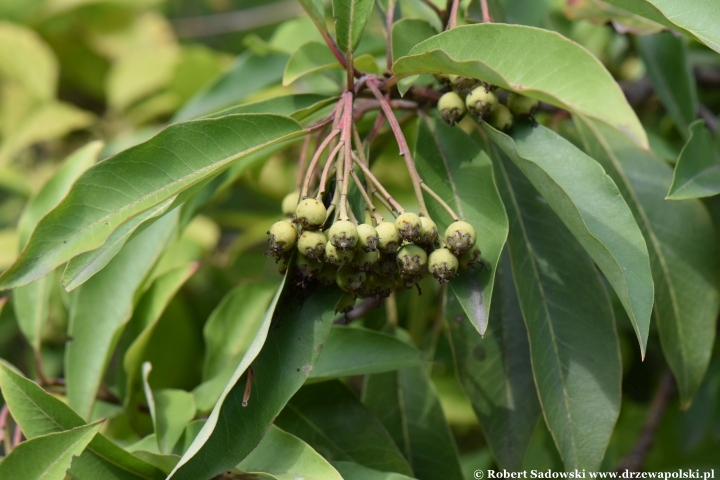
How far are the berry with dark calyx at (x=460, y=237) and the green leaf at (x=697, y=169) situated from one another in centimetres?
41

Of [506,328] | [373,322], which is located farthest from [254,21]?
[506,328]

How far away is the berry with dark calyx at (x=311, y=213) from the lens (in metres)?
1.08

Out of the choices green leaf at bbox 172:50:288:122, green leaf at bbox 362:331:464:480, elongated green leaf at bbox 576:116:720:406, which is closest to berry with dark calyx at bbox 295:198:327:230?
green leaf at bbox 362:331:464:480

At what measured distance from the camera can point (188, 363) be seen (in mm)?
2178

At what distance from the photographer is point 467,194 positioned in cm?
125

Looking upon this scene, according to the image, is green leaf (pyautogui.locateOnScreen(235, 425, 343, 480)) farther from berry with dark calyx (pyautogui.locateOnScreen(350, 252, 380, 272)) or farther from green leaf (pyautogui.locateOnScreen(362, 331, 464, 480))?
green leaf (pyautogui.locateOnScreen(362, 331, 464, 480))

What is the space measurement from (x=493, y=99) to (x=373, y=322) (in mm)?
845

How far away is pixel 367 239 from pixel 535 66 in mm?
359

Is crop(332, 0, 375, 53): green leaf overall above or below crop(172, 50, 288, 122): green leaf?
above

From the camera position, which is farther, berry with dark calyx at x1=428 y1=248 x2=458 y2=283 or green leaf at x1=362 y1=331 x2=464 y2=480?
green leaf at x1=362 y1=331 x2=464 y2=480

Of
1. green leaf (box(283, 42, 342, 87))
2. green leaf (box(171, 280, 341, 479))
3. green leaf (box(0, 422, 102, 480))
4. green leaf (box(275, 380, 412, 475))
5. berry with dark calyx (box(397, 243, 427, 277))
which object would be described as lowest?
green leaf (box(275, 380, 412, 475))

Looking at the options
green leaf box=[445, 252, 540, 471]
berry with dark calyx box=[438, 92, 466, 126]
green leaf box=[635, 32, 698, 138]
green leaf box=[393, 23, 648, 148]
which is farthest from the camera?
green leaf box=[635, 32, 698, 138]

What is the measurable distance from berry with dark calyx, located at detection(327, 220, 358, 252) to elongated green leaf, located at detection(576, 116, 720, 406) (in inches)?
30.0

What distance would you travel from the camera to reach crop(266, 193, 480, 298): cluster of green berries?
42.5 inches
